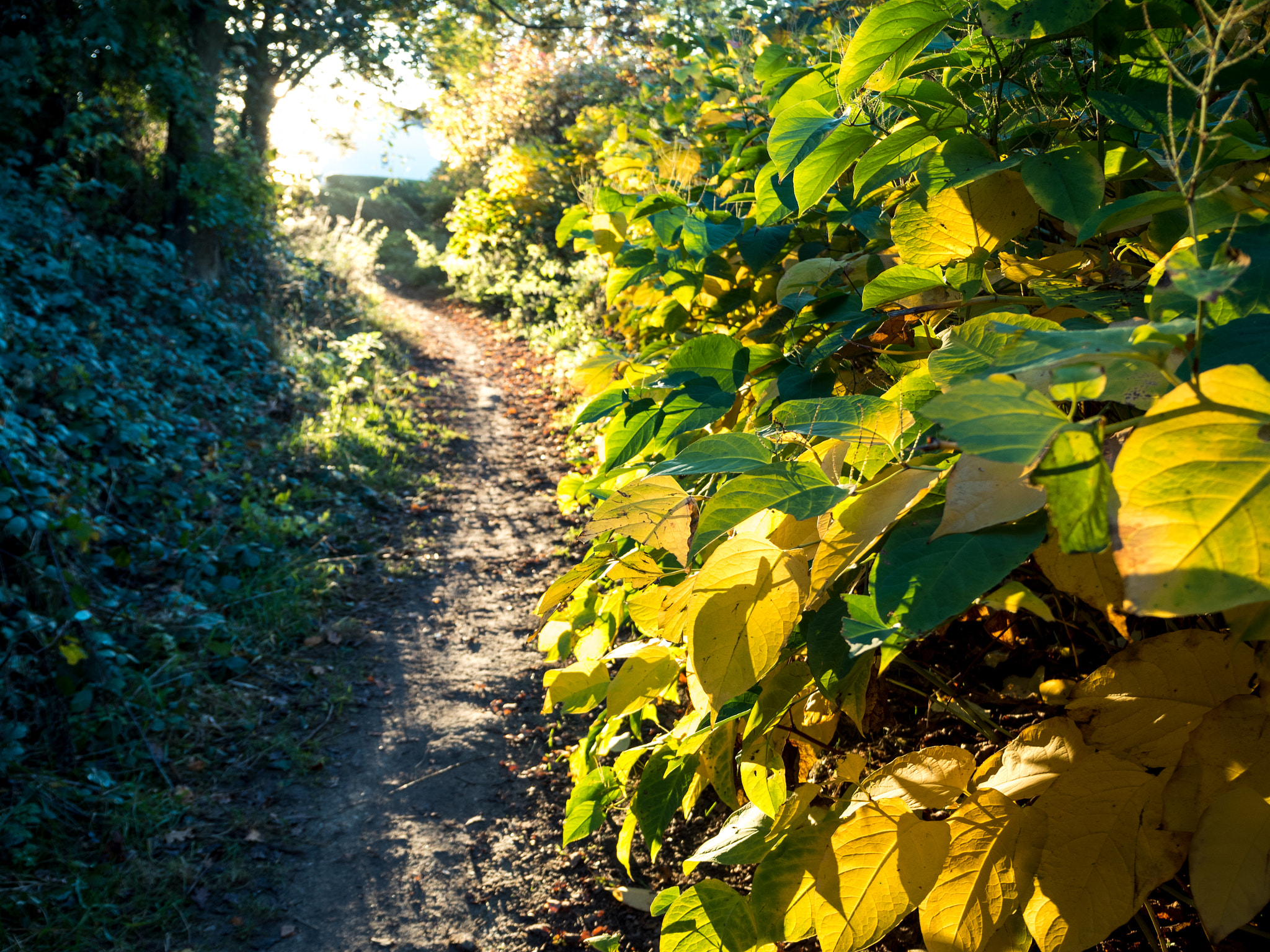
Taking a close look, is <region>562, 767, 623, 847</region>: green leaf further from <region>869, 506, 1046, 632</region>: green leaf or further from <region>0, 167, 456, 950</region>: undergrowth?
<region>0, 167, 456, 950</region>: undergrowth

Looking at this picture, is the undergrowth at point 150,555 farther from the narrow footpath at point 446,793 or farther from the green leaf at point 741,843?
the green leaf at point 741,843

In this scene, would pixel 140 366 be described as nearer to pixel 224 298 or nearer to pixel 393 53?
pixel 224 298

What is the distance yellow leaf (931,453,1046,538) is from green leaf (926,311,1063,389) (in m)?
0.12

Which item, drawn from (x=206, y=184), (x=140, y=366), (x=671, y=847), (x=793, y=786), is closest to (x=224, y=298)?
(x=206, y=184)

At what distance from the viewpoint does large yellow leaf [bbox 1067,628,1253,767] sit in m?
0.66

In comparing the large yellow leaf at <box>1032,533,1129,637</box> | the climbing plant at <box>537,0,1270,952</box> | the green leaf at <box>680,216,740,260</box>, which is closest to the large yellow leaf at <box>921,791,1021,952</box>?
the climbing plant at <box>537,0,1270,952</box>

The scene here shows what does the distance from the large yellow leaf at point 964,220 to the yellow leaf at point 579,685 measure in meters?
0.82

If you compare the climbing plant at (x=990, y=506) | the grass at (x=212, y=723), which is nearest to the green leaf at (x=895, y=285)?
the climbing plant at (x=990, y=506)

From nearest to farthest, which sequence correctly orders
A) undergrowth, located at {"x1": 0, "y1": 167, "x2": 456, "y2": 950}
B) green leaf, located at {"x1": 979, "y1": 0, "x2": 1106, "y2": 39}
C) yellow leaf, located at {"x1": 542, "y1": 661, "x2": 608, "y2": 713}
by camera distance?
1. green leaf, located at {"x1": 979, "y1": 0, "x2": 1106, "y2": 39}
2. yellow leaf, located at {"x1": 542, "y1": 661, "x2": 608, "y2": 713}
3. undergrowth, located at {"x1": 0, "y1": 167, "x2": 456, "y2": 950}

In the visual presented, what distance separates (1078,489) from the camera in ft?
1.57

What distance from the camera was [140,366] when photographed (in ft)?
20.7

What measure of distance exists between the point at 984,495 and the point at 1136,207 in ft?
1.28

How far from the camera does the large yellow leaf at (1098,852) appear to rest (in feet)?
2.17

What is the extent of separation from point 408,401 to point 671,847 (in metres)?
7.56
